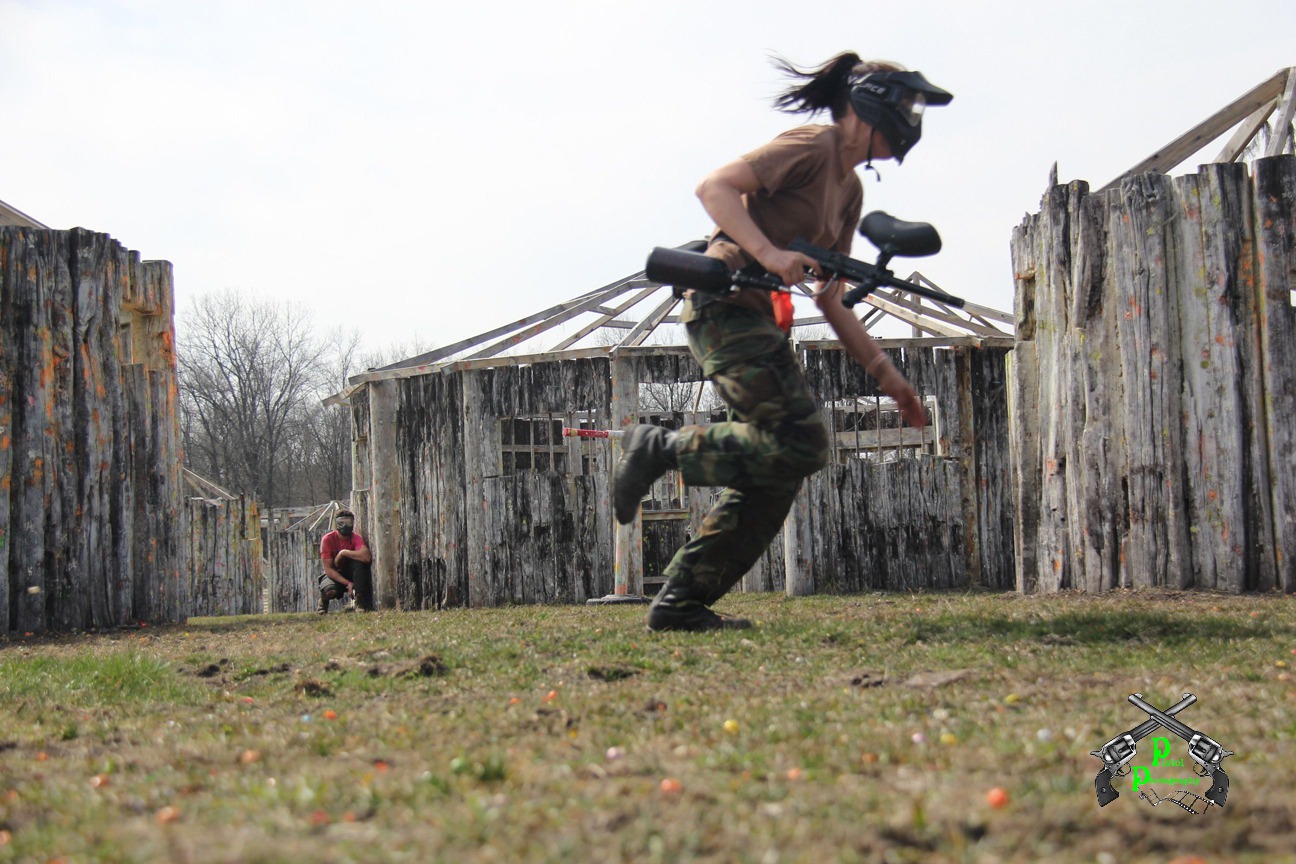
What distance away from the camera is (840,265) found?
190 inches

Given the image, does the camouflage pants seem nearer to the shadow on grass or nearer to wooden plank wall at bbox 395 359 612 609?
the shadow on grass

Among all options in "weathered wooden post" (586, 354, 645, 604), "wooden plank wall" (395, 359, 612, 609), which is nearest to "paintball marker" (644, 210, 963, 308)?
"weathered wooden post" (586, 354, 645, 604)

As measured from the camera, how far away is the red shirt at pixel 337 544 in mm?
14312

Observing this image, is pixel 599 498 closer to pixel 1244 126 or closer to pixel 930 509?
pixel 930 509

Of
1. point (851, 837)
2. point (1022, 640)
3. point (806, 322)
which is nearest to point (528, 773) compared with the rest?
point (851, 837)

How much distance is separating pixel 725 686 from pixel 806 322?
11614 millimetres

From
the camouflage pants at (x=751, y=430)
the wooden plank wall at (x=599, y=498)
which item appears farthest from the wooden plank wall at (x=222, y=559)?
the camouflage pants at (x=751, y=430)

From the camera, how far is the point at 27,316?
857 centimetres

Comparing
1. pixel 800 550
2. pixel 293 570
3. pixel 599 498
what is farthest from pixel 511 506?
pixel 293 570

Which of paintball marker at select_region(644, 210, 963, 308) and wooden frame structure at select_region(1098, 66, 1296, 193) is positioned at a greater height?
wooden frame structure at select_region(1098, 66, 1296, 193)

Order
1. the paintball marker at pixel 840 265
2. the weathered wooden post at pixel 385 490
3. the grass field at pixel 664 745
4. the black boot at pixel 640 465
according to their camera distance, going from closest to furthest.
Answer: the grass field at pixel 664 745
the paintball marker at pixel 840 265
the black boot at pixel 640 465
the weathered wooden post at pixel 385 490

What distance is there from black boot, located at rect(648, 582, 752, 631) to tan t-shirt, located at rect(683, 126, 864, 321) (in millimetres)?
1260

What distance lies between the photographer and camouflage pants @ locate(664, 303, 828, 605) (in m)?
4.71

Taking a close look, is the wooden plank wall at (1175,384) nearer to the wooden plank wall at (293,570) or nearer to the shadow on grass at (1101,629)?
the shadow on grass at (1101,629)
